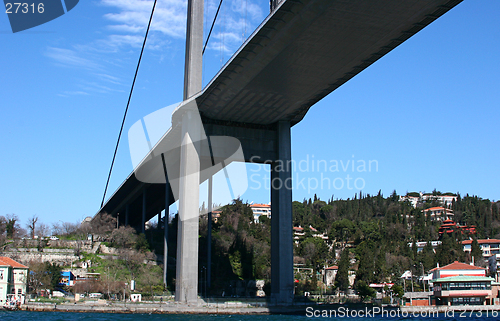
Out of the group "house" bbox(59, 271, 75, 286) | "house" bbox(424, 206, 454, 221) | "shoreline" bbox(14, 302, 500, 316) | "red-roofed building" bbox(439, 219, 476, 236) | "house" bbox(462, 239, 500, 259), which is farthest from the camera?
"house" bbox(424, 206, 454, 221)

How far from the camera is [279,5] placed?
798 inches

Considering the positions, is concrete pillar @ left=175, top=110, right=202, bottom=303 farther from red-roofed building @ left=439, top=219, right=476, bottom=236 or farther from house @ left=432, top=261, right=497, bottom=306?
red-roofed building @ left=439, top=219, right=476, bottom=236

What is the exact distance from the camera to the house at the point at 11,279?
33875mm

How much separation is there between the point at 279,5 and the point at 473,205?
103940 mm

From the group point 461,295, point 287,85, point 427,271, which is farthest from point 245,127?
point 427,271

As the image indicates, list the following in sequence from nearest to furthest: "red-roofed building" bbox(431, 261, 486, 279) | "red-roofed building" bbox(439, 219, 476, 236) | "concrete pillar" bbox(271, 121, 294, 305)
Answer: "concrete pillar" bbox(271, 121, 294, 305)
"red-roofed building" bbox(431, 261, 486, 279)
"red-roofed building" bbox(439, 219, 476, 236)

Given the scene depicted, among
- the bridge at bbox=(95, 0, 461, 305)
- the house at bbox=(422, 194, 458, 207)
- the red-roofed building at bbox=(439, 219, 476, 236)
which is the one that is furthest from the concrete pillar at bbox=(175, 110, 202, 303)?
the house at bbox=(422, 194, 458, 207)

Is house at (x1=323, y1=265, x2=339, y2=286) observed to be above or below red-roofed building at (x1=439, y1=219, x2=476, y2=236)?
below

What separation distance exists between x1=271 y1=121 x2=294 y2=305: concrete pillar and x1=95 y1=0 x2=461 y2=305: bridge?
0.06m

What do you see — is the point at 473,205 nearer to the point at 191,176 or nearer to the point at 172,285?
the point at 172,285

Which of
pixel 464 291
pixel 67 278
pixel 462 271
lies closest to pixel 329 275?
pixel 462 271

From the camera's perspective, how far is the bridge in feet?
68.8

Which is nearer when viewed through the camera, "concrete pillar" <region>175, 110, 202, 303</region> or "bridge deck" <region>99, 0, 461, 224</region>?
"bridge deck" <region>99, 0, 461, 224</region>

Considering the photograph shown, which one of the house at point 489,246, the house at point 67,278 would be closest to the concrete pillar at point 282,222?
the house at point 67,278
